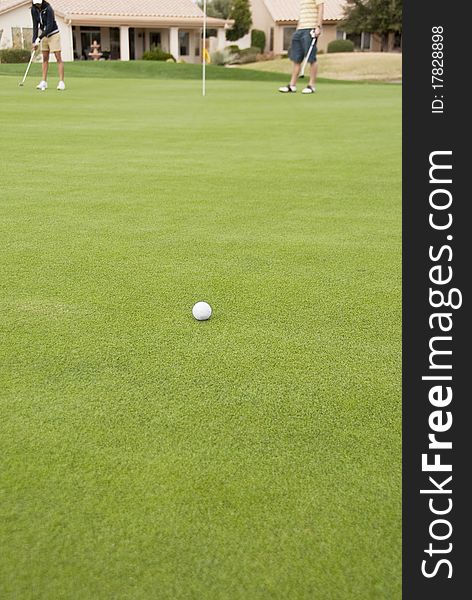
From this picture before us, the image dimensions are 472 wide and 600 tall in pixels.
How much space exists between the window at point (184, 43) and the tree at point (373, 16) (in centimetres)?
1025

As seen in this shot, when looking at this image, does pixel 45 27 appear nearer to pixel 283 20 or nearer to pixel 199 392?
pixel 199 392

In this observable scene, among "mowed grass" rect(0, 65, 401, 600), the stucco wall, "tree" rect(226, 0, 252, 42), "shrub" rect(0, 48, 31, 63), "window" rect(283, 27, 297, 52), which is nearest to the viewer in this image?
"mowed grass" rect(0, 65, 401, 600)

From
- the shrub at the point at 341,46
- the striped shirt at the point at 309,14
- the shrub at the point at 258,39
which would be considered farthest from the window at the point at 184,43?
the striped shirt at the point at 309,14

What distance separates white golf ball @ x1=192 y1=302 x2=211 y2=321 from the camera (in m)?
3.45

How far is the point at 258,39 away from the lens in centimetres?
5247

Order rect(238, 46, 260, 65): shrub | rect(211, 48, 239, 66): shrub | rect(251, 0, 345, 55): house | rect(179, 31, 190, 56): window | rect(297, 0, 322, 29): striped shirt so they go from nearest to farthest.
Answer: rect(297, 0, 322, 29): striped shirt → rect(211, 48, 239, 66): shrub → rect(238, 46, 260, 65): shrub → rect(179, 31, 190, 56): window → rect(251, 0, 345, 55): house

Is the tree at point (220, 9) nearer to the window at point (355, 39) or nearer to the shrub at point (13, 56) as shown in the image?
the window at point (355, 39)

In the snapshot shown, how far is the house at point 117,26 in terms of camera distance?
143 feet

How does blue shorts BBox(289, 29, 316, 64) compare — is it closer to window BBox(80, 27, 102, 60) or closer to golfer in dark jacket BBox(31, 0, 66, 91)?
golfer in dark jacket BBox(31, 0, 66, 91)

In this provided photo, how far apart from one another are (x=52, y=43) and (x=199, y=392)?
15510 millimetres

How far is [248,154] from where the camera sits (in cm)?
866

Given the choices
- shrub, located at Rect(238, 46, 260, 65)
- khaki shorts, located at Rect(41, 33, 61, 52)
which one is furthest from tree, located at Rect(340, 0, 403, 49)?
khaki shorts, located at Rect(41, 33, 61, 52)

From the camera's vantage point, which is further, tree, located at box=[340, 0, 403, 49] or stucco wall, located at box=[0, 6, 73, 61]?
tree, located at box=[340, 0, 403, 49]

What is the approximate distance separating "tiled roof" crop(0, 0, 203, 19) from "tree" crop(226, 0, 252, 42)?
13.8 feet
